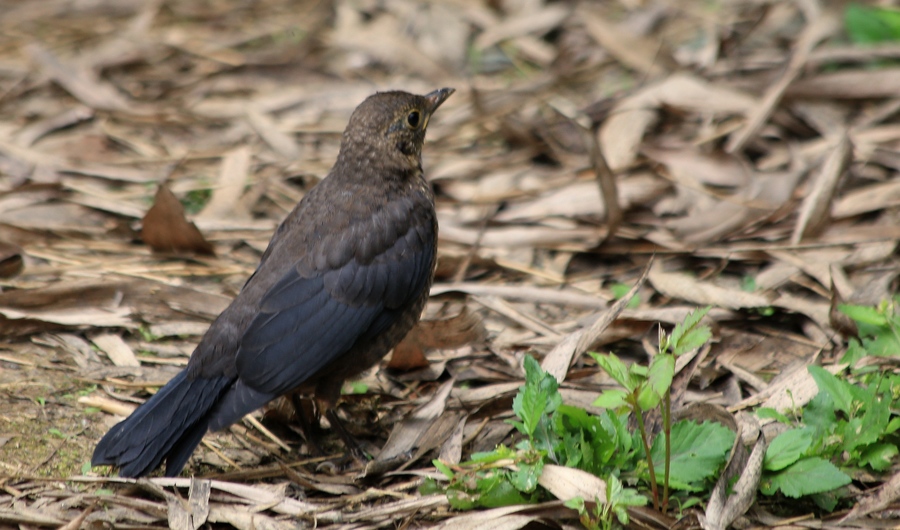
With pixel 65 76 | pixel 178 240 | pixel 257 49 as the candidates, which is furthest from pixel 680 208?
pixel 65 76

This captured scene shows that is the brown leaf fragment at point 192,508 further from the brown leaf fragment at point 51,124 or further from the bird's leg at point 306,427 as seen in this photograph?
the brown leaf fragment at point 51,124

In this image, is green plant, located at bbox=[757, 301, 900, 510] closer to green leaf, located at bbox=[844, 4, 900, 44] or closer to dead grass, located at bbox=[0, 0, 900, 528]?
dead grass, located at bbox=[0, 0, 900, 528]

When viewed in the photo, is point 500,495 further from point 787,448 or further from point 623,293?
point 623,293

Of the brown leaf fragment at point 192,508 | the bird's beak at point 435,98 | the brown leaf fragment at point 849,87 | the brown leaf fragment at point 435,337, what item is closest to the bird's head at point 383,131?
the bird's beak at point 435,98

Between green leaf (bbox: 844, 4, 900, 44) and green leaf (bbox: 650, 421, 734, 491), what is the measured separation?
14.6 feet

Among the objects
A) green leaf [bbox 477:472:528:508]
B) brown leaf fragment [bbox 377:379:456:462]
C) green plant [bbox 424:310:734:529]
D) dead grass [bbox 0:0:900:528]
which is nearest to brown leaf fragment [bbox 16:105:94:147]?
dead grass [bbox 0:0:900:528]

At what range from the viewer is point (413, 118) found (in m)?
4.81

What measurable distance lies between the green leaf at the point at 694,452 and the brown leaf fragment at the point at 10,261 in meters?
3.39

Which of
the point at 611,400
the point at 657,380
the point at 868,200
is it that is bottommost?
the point at 868,200

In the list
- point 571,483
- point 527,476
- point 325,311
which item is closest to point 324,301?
point 325,311

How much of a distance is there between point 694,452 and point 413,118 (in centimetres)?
214

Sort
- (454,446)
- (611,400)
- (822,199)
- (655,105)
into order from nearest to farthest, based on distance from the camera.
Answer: (611,400), (454,446), (822,199), (655,105)

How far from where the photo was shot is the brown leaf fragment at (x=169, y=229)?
17.3 feet

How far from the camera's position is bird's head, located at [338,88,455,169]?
15.4ft
